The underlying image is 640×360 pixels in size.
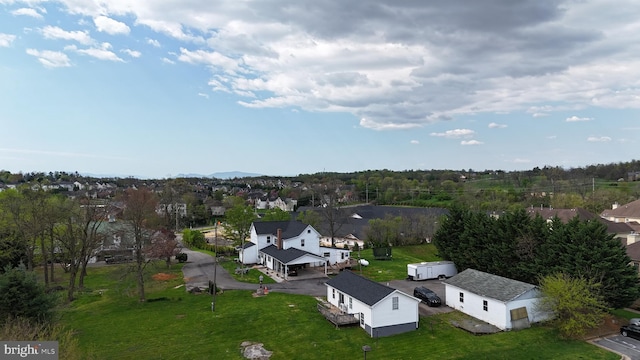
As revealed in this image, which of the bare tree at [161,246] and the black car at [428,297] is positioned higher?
the bare tree at [161,246]

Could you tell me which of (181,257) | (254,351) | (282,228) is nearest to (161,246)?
(181,257)

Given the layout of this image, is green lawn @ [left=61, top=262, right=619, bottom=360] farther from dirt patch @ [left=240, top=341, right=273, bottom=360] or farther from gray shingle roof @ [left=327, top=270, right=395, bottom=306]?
gray shingle roof @ [left=327, top=270, right=395, bottom=306]

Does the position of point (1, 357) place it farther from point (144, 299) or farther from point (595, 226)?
point (595, 226)

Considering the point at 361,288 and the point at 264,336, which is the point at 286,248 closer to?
the point at 361,288

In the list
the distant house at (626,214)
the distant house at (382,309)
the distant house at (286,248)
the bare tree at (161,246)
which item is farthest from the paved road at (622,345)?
the distant house at (626,214)

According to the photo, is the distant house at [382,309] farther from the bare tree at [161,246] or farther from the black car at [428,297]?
the bare tree at [161,246]

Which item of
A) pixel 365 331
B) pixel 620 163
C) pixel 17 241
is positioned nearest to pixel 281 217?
pixel 17 241

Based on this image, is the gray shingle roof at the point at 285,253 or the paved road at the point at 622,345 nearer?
the paved road at the point at 622,345
